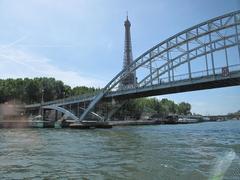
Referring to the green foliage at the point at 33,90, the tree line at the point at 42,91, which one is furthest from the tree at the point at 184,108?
the green foliage at the point at 33,90

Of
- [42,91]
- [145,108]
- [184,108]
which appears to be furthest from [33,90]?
[184,108]

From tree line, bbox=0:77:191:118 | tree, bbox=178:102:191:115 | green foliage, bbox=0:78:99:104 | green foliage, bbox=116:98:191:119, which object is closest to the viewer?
green foliage, bbox=0:78:99:104

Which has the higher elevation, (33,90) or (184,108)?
(33,90)

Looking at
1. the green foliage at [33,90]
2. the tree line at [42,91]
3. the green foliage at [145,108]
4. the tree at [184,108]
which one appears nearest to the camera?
the green foliage at [33,90]

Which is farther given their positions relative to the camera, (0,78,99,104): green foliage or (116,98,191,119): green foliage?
(116,98,191,119): green foliage

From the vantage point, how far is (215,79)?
44.5 metres

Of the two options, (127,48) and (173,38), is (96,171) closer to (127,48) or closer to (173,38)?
(173,38)

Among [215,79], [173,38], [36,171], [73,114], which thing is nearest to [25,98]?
[73,114]

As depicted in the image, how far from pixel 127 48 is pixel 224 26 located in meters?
61.1

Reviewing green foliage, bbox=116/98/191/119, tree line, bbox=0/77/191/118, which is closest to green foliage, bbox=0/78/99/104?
tree line, bbox=0/77/191/118

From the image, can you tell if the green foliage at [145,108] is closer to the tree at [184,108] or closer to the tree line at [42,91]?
the tree line at [42,91]

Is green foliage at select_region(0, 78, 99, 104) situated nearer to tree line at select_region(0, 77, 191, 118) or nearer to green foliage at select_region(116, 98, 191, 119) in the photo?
tree line at select_region(0, 77, 191, 118)

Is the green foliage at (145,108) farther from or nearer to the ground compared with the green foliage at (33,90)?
nearer to the ground

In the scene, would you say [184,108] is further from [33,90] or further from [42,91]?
[42,91]
